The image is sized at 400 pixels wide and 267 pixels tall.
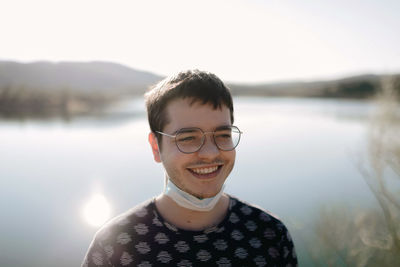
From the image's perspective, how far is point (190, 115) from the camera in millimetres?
1318

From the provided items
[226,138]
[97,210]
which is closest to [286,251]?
[226,138]

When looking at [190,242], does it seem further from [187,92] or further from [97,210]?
[97,210]

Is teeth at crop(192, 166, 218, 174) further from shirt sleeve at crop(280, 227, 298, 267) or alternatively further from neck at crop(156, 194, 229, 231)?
shirt sleeve at crop(280, 227, 298, 267)

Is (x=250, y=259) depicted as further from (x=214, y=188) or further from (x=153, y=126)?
(x=153, y=126)

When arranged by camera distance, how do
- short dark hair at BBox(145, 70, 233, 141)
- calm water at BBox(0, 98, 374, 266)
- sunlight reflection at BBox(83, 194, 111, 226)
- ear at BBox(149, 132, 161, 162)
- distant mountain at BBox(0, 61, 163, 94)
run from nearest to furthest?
short dark hair at BBox(145, 70, 233, 141) < ear at BBox(149, 132, 161, 162) < calm water at BBox(0, 98, 374, 266) < sunlight reflection at BBox(83, 194, 111, 226) < distant mountain at BBox(0, 61, 163, 94)

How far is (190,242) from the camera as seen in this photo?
1.30 m

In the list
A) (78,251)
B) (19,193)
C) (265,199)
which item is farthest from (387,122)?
(19,193)

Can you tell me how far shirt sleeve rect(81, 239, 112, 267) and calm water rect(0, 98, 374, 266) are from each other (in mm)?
7741

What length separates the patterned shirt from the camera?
4.12 feet

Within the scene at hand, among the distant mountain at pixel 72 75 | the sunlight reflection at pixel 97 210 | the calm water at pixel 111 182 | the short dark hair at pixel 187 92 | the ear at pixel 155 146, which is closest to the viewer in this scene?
the short dark hair at pixel 187 92

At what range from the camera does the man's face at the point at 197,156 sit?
4.27 feet

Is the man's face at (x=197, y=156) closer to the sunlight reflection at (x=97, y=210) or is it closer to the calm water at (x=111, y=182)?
the calm water at (x=111, y=182)

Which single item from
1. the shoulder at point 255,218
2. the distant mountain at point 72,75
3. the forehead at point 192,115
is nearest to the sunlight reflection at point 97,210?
the shoulder at point 255,218

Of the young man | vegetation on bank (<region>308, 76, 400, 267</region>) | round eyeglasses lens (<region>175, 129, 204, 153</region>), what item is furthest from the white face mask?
vegetation on bank (<region>308, 76, 400, 267</region>)
